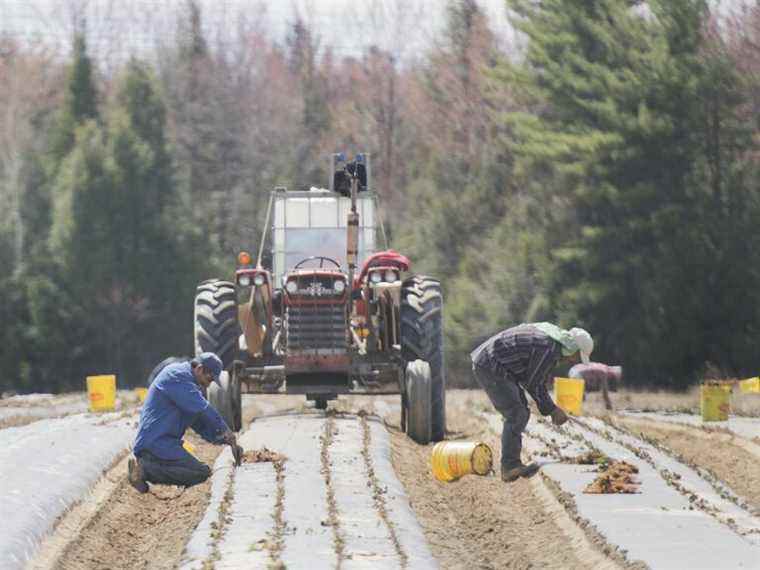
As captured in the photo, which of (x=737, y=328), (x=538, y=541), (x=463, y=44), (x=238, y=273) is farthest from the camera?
(x=463, y=44)

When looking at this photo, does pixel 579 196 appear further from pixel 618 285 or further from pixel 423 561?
pixel 423 561

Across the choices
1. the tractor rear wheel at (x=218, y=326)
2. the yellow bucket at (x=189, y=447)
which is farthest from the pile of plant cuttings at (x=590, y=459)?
the tractor rear wheel at (x=218, y=326)

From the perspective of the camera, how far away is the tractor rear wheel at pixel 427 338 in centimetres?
1977

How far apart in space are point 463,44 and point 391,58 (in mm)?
4925

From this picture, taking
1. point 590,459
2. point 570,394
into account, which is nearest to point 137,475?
point 590,459

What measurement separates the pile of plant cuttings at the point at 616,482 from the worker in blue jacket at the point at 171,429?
3.09 m

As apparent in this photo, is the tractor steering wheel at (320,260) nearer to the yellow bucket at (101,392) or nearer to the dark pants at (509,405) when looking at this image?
the yellow bucket at (101,392)

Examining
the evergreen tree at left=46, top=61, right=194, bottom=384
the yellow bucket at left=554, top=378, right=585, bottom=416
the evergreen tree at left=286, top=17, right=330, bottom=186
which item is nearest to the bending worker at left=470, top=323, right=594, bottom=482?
the yellow bucket at left=554, top=378, right=585, bottom=416

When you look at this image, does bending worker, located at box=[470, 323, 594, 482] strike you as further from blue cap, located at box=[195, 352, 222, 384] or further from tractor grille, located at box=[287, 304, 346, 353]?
tractor grille, located at box=[287, 304, 346, 353]

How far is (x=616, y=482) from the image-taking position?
14.4 m

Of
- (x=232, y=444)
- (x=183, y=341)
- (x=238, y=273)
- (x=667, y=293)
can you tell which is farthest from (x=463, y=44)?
(x=232, y=444)

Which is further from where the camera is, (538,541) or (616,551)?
(538,541)

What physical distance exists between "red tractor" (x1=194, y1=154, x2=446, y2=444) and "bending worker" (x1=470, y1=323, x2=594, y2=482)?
3.30m

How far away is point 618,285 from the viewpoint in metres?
41.5
